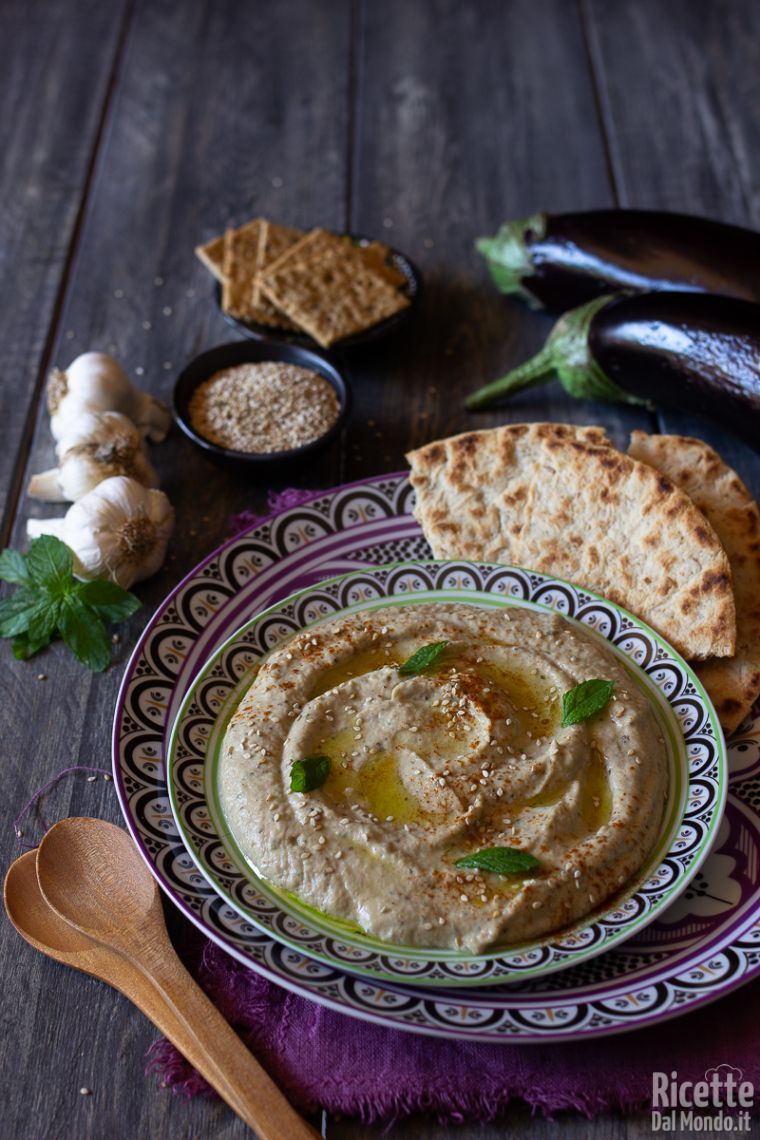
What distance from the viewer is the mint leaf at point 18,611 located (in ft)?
10.9

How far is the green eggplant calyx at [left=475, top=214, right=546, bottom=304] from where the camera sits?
14.7 ft

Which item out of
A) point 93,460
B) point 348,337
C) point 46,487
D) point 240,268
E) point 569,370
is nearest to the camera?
point 93,460

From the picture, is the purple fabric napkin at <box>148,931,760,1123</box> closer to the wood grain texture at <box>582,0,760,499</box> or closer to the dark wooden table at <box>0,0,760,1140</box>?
the dark wooden table at <box>0,0,760,1140</box>

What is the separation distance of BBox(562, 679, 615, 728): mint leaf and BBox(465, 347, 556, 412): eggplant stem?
1656mm

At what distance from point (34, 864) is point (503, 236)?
317 centimetres

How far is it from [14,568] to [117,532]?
0.35m

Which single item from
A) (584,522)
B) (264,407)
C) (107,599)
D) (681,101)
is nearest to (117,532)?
(107,599)

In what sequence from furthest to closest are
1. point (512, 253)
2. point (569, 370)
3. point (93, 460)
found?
point (512, 253)
point (569, 370)
point (93, 460)

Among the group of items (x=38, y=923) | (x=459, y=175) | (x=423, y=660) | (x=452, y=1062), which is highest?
(x=459, y=175)

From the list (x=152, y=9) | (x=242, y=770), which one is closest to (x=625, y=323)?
(x=242, y=770)

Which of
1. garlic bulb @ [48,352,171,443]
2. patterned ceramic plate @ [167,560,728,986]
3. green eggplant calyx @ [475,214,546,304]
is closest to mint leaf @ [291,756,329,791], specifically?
patterned ceramic plate @ [167,560,728,986]

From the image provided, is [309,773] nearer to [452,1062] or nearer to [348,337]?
[452,1062]

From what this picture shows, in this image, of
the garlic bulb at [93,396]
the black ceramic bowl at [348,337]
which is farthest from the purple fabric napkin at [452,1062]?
the black ceramic bowl at [348,337]

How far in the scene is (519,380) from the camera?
4.14 meters
